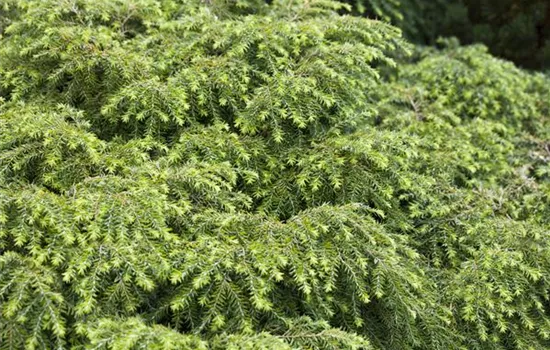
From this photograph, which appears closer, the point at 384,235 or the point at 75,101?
the point at 384,235

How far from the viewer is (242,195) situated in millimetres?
1711

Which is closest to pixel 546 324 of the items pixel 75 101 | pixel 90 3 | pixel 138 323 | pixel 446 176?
pixel 446 176

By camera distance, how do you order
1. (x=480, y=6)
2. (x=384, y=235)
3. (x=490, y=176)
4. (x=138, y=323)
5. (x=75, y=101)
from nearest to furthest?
(x=138, y=323) < (x=384, y=235) < (x=75, y=101) < (x=490, y=176) < (x=480, y=6)

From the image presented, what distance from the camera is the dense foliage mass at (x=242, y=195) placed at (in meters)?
1.40

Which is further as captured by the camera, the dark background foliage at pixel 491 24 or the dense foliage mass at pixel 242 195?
the dark background foliage at pixel 491 24

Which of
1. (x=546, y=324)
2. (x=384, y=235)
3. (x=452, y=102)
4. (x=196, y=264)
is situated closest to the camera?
(x=196, y=264)

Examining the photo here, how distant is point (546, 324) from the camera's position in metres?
1.80

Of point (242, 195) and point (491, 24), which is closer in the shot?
point (242, 195)

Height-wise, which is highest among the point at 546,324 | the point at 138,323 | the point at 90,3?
the point at 90,3

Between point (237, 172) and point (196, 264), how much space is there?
1.51ft

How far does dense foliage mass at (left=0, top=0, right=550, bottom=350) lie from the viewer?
1403 mm

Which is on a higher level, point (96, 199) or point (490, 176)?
point (96, 199)

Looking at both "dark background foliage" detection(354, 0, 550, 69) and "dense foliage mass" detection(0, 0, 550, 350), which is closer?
"dense foliage mass" detection(0, 0, 550, 350)

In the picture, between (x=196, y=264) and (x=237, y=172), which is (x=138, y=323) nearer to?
(x=196, y=264)
